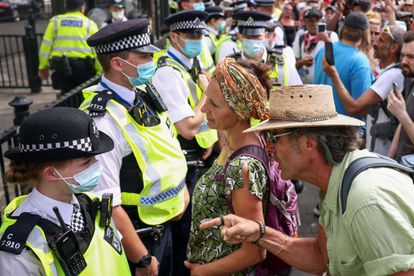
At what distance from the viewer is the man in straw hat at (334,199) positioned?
66.7 inches

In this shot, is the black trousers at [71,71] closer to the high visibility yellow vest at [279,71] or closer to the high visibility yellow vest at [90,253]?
the high visibility yellow vest at [279,71]

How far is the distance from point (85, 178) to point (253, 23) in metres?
3.78

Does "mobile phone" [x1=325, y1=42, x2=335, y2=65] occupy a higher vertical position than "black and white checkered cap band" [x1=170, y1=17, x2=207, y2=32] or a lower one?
lower

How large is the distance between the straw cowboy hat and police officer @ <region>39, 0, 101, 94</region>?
609 centimetres

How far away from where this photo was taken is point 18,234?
6.14 feet

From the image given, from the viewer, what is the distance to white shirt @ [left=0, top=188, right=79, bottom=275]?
1838 mm

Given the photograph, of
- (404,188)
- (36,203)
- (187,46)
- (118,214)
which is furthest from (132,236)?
(187,46)

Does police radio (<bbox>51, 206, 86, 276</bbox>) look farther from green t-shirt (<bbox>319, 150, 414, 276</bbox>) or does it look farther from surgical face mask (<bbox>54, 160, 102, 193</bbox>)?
green t-shirt (<bbox>319, 150, 414, 276</bbox>)

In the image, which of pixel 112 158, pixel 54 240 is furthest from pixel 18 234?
pixel 112 158

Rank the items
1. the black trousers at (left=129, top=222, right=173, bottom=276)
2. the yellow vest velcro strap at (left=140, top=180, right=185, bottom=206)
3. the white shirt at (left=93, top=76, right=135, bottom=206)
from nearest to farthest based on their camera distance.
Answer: the white shirt at (left=93, top=76, right=135, bottom=206)
the yellow vest velcro strap at (left=140, top=180, right=185, bottom=206)
the black trousers at (left=129, top=222, right=173, bottom=276)

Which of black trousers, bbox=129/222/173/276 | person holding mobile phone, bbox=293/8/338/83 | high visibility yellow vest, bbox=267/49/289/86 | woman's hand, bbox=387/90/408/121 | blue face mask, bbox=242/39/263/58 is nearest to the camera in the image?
black trousers, bbox=129/222/173/276

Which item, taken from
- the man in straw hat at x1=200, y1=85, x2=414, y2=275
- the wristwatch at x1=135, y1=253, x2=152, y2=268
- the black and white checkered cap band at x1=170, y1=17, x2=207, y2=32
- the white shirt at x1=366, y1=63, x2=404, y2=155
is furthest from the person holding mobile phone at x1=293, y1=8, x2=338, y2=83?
the man in straw hat at x1=200, y1=85, x2=414, y2=275

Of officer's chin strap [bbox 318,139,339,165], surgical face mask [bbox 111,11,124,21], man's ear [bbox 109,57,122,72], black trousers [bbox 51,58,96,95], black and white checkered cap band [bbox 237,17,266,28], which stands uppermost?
man's ear [bbox 109,57,122,72]

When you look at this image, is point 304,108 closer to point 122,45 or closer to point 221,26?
point 122,45
